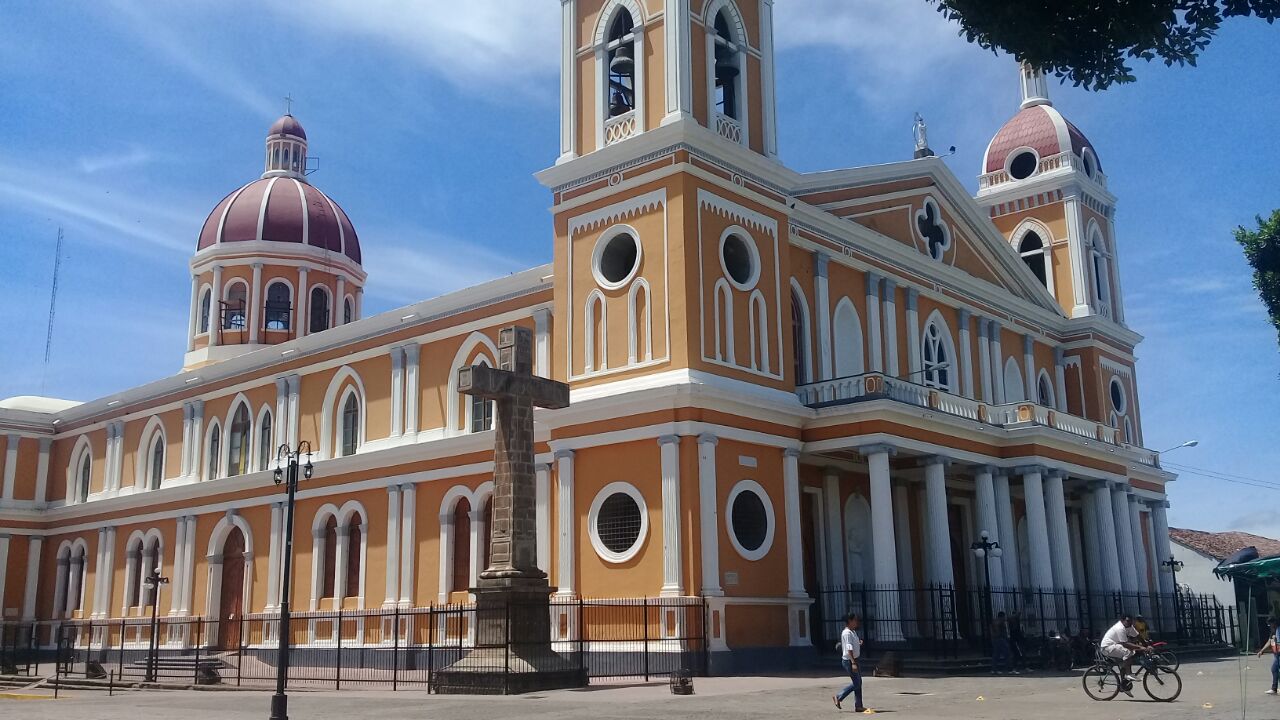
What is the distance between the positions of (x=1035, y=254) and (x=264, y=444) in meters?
25.6

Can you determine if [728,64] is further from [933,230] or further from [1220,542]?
[1220,542]

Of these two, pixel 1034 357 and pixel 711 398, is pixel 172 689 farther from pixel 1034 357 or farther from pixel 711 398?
pixel 1034 357

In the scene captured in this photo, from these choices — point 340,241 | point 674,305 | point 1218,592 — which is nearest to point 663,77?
point 674,305

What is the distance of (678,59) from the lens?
25.4 metres

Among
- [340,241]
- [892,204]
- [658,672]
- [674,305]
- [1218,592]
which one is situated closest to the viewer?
[658,672]

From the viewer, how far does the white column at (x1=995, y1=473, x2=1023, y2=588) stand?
93.0ft

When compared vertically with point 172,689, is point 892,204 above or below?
above

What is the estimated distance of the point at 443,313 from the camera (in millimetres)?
31938

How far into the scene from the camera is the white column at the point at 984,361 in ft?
109

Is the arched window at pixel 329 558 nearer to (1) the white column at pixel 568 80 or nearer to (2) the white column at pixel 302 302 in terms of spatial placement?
(2) the white column at pixel 302 302

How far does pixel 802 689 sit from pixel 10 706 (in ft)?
44.2

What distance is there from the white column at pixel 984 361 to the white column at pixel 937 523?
269 inches

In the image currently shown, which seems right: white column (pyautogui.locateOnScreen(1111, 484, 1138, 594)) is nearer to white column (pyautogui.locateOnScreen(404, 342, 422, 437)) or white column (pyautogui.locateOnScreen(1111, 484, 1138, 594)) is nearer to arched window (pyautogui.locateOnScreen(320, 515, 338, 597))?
white column (pyautogui.locateOnScreen(404, 342, 422, 437))

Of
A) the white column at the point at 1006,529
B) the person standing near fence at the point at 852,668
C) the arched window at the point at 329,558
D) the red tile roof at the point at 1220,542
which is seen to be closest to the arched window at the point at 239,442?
the arched window at the point at 329,558
